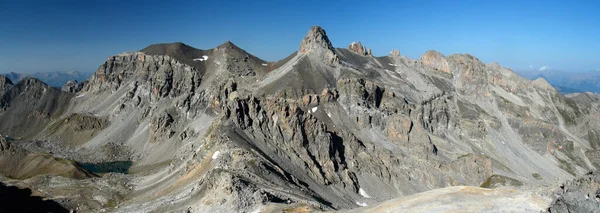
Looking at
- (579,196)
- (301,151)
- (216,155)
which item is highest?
(579,196)

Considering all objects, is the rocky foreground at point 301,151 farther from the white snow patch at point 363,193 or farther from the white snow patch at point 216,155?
the white snow patch at point 363,193

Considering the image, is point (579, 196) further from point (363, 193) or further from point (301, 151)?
point (301, 151)

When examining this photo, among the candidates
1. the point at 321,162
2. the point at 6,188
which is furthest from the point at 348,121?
the point at 6,188

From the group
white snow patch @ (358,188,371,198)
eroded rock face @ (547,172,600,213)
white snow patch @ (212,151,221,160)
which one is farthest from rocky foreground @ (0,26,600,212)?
white snow patch @ (358,188,371,198)

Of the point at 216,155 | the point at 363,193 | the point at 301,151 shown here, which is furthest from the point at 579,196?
the point at 301,151

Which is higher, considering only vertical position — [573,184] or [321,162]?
[573,184]

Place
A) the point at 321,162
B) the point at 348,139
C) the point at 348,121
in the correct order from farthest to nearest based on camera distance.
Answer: the point at 348,121
the point at 348,139
the point at 321,162

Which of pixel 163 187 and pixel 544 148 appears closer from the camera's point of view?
pixel 163 187

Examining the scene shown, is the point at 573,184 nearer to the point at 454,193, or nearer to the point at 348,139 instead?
the point at 454,193
